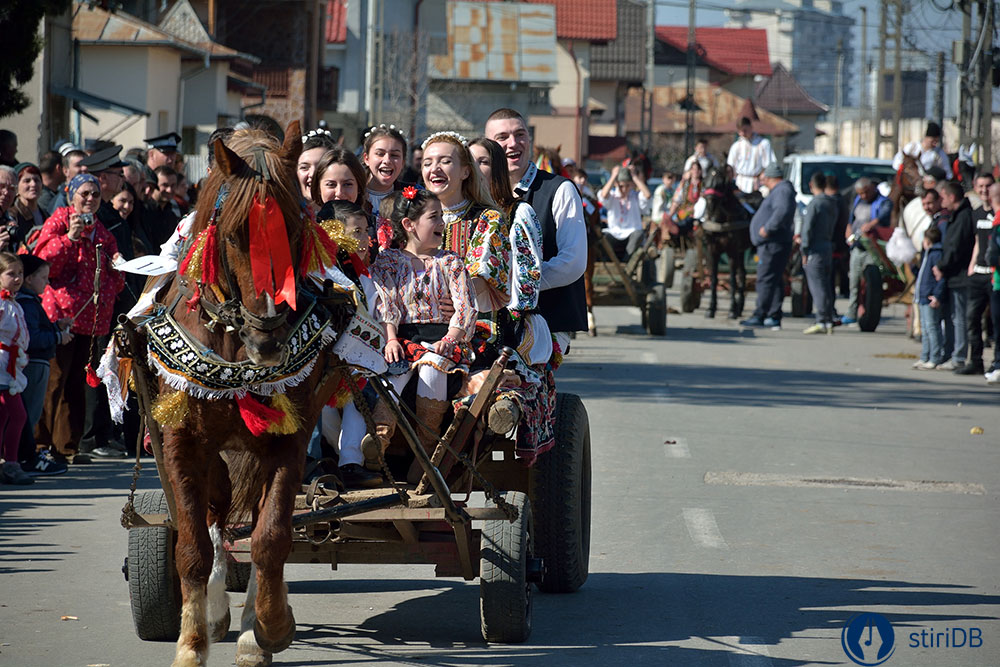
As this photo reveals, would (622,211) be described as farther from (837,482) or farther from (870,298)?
(837,482)

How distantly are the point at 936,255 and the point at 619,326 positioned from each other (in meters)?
5.52

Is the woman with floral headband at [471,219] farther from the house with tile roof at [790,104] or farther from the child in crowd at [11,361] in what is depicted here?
the house with tile roof at [790,104]

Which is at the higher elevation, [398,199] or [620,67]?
[620,67]

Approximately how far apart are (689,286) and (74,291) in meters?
14.6

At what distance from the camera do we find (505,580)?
6.09 m

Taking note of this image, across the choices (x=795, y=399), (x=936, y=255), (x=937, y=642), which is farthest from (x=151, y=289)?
(x=936, y=255)

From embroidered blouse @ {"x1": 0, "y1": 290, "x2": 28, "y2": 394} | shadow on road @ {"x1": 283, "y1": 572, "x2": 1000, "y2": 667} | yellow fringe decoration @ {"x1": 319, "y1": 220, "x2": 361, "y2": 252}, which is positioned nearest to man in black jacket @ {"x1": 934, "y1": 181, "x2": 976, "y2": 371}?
shadow on road @ {"x1": 283, "y1": 572, "x2": 1000, "y2": 667}

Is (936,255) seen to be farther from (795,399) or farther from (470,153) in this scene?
(470,153)

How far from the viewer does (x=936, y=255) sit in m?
17.9

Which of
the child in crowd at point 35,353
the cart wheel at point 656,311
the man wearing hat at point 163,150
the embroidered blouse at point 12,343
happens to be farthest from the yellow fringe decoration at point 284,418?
the cart wheel at point 656,311

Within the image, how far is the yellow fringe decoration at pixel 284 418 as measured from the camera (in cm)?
539

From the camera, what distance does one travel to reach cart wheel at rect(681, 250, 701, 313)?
23641 millimetres

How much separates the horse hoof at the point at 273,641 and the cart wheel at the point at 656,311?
14664 mm

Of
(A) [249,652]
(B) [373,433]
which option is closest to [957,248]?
(B) [373,433]
